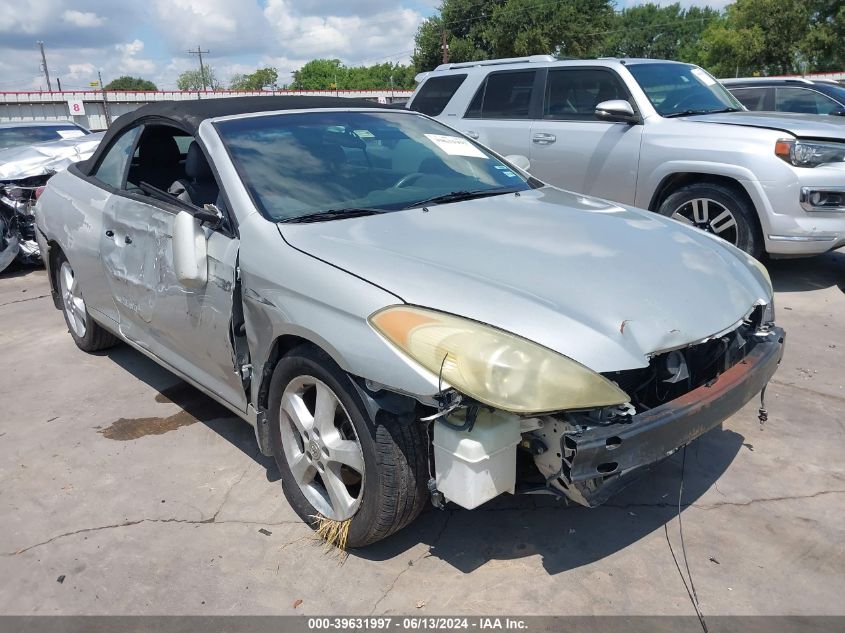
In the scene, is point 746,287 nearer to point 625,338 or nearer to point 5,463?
point 625,338

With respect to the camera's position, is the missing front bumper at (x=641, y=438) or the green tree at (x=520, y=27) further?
the green tree at (x=520, y=27)

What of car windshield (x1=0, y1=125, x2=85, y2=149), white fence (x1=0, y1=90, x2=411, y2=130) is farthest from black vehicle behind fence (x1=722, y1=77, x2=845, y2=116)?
white fence (x1=0, y1=90, x2=411, y2=130)

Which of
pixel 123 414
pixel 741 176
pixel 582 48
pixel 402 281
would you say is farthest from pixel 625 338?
pixel 582 48

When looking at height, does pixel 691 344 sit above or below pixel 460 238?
below

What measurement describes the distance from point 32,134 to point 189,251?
1010 centimetres

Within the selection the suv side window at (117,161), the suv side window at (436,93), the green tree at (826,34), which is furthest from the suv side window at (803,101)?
the green tree at (826,34)

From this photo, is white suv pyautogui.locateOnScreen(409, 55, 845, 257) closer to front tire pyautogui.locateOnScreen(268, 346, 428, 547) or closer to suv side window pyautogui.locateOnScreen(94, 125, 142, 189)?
suv side window pyautogui.locateOnScreen(94, 125, 142, 189)

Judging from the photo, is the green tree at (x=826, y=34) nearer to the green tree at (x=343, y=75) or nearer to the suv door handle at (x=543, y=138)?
the suv door handle at (x=543, y=138)

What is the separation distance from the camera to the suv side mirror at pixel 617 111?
5.97 m

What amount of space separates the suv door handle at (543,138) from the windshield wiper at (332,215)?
4.12m

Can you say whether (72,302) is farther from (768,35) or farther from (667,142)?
(768,35)

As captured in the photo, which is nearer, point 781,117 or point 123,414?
point 123,414

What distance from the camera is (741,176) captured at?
560 centimetres

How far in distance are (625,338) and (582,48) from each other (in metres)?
45.7
